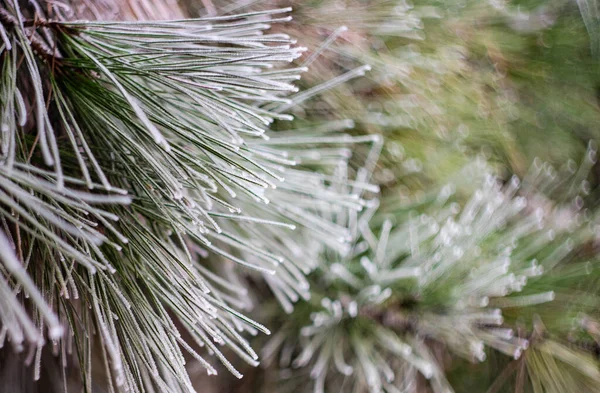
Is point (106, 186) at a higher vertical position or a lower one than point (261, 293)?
higher

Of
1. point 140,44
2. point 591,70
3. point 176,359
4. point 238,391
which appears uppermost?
point 140,44

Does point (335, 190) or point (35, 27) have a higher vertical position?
point (35, 27)

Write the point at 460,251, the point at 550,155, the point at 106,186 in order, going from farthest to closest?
the point at 550,155
the point at 460,251
the point at 106,186

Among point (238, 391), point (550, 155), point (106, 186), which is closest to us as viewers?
point (106, 186)

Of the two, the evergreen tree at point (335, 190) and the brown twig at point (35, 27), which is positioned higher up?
the brown twig at point (35, 27)

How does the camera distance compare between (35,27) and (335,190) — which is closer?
(35,27)

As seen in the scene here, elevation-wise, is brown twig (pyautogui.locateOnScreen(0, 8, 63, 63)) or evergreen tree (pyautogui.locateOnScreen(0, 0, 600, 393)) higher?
brown twig (pyautogui.locateOnScreen(0, 8, 63, 63))

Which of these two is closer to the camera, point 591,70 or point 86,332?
point 86,332

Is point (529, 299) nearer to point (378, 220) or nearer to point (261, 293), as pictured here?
point (378, 220)

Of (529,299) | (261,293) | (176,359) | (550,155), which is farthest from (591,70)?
(176,359)
